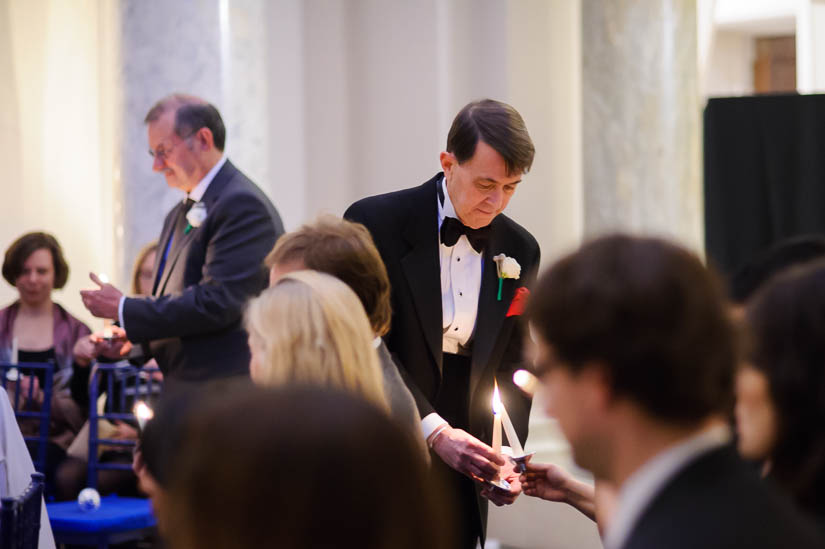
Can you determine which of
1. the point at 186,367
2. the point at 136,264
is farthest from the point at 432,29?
the point at 186,367

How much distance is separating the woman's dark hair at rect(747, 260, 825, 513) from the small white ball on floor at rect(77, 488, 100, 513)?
3966 millimetres

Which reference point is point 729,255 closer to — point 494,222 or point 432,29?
point 432,29

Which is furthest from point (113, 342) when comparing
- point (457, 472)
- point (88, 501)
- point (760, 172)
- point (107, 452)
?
point (760, 172)

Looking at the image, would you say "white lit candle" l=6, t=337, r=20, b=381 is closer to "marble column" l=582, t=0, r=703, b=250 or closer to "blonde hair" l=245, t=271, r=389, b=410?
"marble column" l=582, t=0, r=703, b=250

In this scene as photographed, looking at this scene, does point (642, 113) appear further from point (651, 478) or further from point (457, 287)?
point (651, 478)

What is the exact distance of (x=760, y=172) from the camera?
650 cm

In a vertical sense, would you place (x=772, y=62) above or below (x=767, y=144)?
above

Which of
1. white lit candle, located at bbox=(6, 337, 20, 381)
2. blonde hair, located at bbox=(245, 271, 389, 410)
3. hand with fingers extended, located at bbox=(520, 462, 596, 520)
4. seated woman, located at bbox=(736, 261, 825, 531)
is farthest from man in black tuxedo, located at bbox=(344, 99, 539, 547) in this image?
white lit candle, located at bbox=(6, 337, 20, 381)

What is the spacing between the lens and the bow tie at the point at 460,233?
10.4 ft

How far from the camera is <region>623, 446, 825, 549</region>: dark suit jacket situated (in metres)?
1.12

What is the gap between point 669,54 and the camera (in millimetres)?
5562

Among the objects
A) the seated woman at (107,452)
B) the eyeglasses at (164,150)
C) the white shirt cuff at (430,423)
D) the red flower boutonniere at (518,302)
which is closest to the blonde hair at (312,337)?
the white shirt cuff at (430,423)

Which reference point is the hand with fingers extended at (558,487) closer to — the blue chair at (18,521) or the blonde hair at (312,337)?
the blonde hair at (312,337)

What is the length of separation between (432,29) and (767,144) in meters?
2.13
